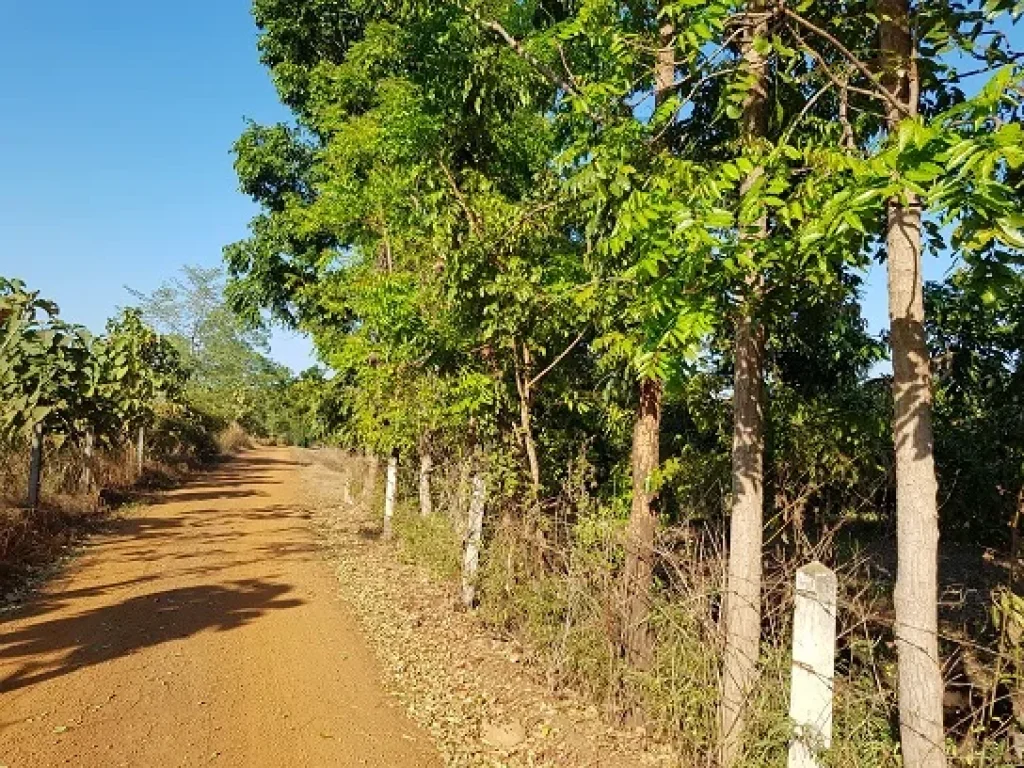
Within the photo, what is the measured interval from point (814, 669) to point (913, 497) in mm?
961

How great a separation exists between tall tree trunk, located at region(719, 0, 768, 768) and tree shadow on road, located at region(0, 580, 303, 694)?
536 centimetres

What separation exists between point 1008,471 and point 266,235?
54.3ft

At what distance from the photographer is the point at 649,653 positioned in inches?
203

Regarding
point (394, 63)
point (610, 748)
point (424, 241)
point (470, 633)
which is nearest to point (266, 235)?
point (394, 63)

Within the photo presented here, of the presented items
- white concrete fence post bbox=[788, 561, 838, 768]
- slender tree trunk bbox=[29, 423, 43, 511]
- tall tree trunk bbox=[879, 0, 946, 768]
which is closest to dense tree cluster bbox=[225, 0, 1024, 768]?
tall tree trunk bbox=[879, 0, 946, 768]

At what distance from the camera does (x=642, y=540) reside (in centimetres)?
550

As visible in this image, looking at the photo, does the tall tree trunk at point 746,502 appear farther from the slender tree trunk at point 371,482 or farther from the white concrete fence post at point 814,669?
the slender tree trunk at point 371,482

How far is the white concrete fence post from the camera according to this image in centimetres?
341

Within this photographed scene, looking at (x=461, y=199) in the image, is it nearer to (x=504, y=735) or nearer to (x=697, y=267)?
(x=697, y=267)

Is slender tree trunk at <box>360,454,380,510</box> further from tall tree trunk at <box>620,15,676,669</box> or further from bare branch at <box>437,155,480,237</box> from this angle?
tall tree trunk at <box>620,15,676,669</box>

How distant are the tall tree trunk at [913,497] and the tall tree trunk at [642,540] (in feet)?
5.77

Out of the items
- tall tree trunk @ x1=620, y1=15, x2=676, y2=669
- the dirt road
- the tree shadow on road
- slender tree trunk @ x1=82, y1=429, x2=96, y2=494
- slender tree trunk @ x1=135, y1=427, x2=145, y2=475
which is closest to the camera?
the dirt road

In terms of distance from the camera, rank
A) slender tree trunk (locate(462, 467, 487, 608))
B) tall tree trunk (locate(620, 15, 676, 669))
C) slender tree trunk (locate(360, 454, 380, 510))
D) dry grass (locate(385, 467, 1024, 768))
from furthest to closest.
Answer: slender tree trunk (locate(360, 454, 380, 510))
slender tree trunk (locate(462, 467, 487, 608))
tall tree trunk (locate(620, 15, 676, 669))
dry grass (locate(385, 467, 1024, 768))

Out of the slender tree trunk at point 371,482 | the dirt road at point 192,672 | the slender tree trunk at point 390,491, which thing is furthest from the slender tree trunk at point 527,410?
the slender tree trunk at point 371,482
